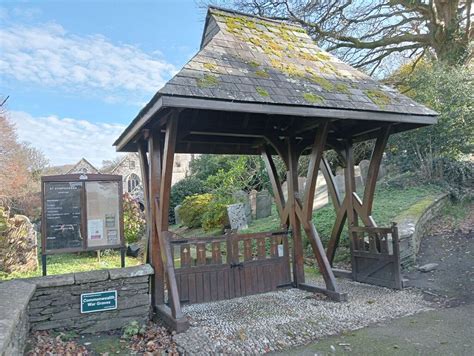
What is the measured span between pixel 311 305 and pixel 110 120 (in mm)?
29465

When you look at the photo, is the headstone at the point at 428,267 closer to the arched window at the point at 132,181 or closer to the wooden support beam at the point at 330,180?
the wooden support beam at the point at 330,180

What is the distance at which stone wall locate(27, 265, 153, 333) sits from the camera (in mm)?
3967

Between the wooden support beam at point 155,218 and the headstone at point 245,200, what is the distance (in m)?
7.48

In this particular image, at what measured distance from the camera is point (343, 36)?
12.9 meters

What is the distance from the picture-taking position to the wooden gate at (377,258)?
539 cm

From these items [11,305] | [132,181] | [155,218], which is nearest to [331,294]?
[155,218]

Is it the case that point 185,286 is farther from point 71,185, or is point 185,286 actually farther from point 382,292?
point 382,292

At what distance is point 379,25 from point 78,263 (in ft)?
42.3

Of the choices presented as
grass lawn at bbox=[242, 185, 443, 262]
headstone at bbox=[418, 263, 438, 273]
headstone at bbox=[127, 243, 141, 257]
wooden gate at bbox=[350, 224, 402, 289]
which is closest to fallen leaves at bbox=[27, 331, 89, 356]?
wooden gate at bbox=[350, 224, 402, 289]

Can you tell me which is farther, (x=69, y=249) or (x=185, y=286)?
(x=185, y=286)

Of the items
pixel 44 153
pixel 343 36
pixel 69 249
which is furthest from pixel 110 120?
pixel 69 249

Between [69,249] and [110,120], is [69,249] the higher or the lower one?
the lower one

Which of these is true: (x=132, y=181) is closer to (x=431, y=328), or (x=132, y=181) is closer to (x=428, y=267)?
(x=428, y=267)

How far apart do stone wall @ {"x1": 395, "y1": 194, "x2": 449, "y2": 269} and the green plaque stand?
4.88 meters
